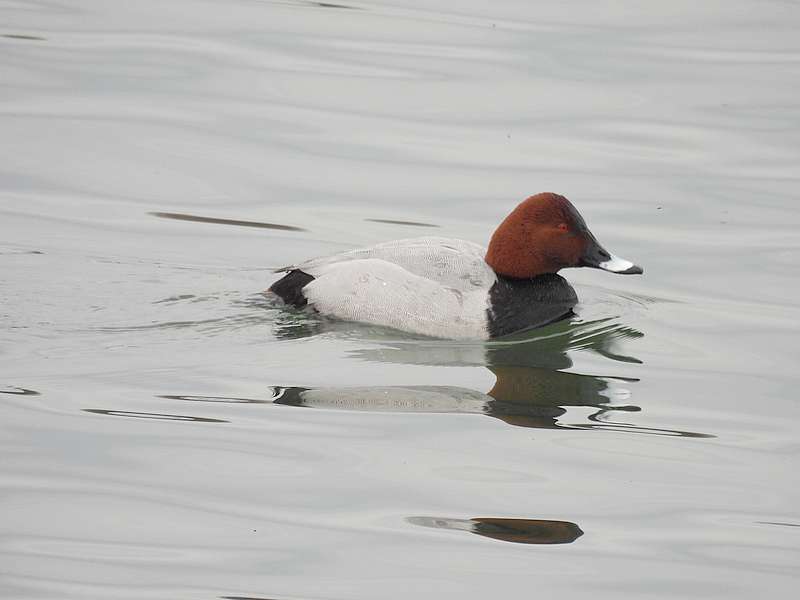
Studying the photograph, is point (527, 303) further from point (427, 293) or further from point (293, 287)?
point (293, 287)

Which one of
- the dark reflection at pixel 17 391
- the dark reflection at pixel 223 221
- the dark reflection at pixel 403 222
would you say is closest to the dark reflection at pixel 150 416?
the dark reflection at pixel 17 391

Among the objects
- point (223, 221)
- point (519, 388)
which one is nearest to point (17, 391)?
point (519, 388)

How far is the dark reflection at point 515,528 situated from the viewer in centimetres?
510

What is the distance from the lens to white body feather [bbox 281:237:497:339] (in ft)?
24.9

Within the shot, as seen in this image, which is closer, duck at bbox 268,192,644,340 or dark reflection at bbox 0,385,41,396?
dark reflection at bbox 0,385,41,396

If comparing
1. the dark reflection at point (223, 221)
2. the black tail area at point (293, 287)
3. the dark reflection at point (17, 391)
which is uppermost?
the dark reflection at point (223, 221)

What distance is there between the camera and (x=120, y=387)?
6.50m

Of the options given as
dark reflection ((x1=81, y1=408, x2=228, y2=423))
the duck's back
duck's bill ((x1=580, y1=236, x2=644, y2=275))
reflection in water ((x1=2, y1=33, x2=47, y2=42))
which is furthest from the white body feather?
reflection in water ((x1=2, y1=33, x2=47, y2=42))

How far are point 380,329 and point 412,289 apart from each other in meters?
0.28

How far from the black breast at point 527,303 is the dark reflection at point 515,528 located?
8.20 feet

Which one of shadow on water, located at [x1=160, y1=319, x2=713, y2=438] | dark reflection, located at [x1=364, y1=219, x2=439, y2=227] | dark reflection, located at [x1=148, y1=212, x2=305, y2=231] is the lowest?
shadow on water, located at [x1=160, y1=319, x2=713, y2=438]

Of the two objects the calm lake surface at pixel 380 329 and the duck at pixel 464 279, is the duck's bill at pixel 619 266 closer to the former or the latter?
the duck at pixel 464 279

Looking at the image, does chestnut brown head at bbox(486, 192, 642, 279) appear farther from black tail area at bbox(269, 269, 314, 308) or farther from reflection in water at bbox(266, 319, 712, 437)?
black tail area at bbox(269, 269, 314, 308)

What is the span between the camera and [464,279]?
25.4 ft
